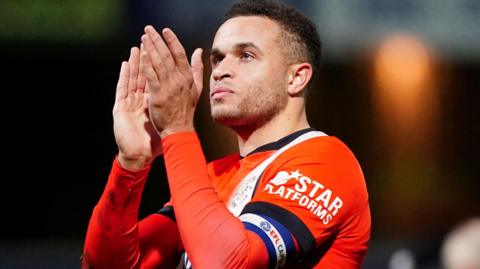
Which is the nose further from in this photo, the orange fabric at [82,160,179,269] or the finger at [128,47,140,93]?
the orange fabric at [82,160,179,269]

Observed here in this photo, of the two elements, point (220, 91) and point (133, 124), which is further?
point (133, 124)

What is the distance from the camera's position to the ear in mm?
4027

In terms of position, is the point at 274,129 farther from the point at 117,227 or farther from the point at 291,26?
the point at 117,227

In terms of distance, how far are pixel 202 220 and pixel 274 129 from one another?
82cm

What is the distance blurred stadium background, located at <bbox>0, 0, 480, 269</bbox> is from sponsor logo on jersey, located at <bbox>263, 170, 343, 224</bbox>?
488 cm

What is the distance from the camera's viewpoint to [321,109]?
10.3 metres

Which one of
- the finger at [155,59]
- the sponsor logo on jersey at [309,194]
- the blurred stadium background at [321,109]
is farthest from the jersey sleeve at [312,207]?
the blurred stadium background at [321,109]

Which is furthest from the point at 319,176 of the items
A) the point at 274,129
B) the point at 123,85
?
the point at 123,85

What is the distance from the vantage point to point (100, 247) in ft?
12.7

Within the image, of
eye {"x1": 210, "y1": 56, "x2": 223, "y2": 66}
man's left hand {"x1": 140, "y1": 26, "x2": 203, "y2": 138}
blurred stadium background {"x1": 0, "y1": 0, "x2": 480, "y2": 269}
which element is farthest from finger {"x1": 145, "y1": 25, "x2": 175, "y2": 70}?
blurred stadium background {"x1": 0, "y1": 0, "x2": 480, "y2": 269}

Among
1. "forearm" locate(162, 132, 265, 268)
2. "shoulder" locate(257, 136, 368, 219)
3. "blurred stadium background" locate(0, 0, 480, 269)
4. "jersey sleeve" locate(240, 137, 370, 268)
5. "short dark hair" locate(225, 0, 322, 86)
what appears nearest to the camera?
"forearm" locate(162, 132, 265, 268)

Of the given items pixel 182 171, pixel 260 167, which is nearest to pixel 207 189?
pixel 182 171

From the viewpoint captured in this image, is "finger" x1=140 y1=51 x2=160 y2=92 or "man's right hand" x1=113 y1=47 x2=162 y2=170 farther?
"man's right hand" x1=113 y1=47 x2=162 y2=170

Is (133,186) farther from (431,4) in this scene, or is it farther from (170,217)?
(431,4)
